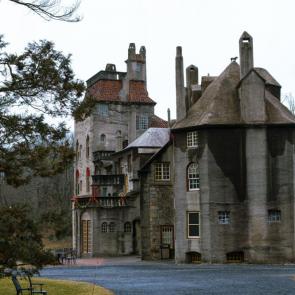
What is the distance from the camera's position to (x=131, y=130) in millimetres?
67875

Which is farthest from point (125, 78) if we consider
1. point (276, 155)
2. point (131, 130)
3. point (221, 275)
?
point (221, 275)

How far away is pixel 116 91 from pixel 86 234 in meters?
19.2

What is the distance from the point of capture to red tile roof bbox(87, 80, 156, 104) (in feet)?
221

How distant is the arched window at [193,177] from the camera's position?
41.5 meters

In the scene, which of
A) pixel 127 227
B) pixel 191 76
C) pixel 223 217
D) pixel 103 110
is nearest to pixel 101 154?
pixel 103 110

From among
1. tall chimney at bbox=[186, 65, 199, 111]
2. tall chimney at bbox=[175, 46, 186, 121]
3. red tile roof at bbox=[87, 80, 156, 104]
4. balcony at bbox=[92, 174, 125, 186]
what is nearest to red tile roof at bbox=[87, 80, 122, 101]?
red tile roof at bbox=[87, 80, 156, 104]

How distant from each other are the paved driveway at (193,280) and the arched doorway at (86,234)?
16.7 meters

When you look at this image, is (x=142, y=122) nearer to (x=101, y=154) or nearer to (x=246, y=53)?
(x=101, y=154)

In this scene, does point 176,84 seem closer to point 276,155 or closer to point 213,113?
point 213,113

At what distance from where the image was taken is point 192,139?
41719 millimetres

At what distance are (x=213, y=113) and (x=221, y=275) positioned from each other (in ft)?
43.4

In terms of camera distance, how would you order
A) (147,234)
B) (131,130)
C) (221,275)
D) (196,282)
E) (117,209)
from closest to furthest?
1. (196,282)
2. (221,275)
3. (147,234)
4. (117,209)
5. (131,130)

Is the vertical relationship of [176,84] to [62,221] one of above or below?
above

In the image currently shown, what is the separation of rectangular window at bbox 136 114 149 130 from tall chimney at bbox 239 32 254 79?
2741cm
